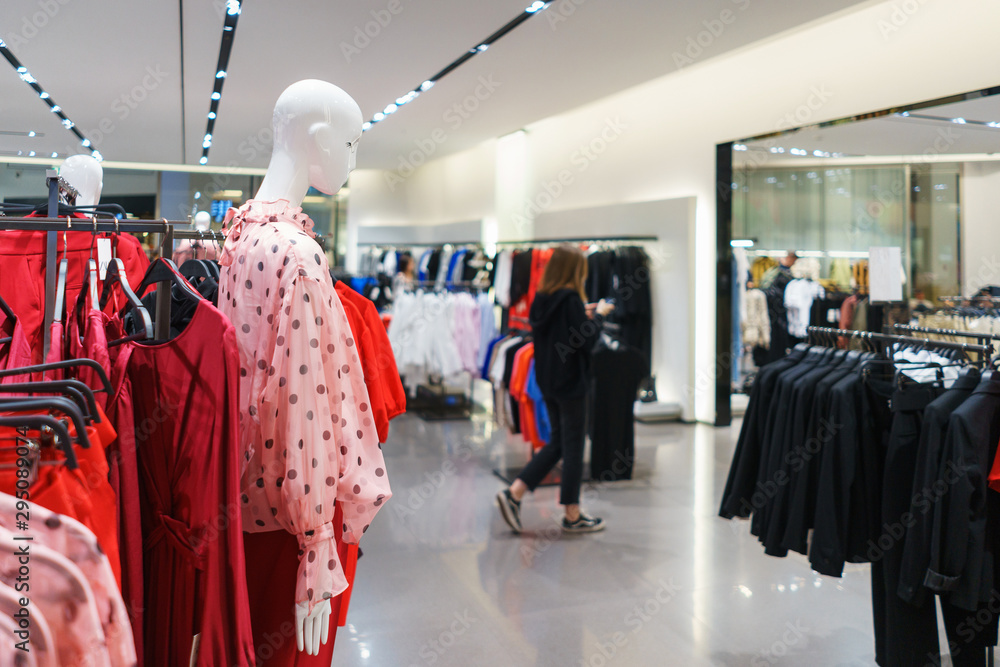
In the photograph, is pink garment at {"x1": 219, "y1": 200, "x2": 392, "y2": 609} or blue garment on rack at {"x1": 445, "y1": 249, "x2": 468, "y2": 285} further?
blue garment on rack at {"x1": 445, "y1": 249, "x2": 468, "y2": 285}

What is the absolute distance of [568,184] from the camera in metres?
8.52

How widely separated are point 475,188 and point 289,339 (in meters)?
9.41

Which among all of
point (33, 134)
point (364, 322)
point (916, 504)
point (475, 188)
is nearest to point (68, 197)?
point (364, 322)

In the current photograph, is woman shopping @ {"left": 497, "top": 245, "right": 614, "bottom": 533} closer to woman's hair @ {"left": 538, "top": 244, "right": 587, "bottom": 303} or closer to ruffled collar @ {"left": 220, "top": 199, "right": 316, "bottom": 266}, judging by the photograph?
woman's hair @ {"left": 538, "top": 244, "right": 587, "bottom": 303}

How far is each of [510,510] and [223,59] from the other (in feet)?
12.5

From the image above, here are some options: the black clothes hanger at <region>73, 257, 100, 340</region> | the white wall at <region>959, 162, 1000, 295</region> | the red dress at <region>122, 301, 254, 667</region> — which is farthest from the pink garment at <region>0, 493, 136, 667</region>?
the white wall at <region>959, 162, 1000, 295</region>

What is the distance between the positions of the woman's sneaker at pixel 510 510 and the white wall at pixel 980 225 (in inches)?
122

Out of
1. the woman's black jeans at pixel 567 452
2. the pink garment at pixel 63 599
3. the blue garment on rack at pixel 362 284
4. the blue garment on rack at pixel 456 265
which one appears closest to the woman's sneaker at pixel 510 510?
the woman's black jeans at pixel 567 452

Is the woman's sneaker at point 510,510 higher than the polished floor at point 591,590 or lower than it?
higher

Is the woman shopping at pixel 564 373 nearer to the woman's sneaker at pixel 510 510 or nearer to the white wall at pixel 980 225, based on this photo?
the woman's sneaker at pixel 510 510

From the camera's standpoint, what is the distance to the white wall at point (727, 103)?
15.0ft

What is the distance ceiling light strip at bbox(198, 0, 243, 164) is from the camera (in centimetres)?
416

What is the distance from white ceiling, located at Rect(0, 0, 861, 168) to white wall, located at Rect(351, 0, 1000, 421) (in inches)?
36.3

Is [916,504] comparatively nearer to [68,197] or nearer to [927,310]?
[68,197]
